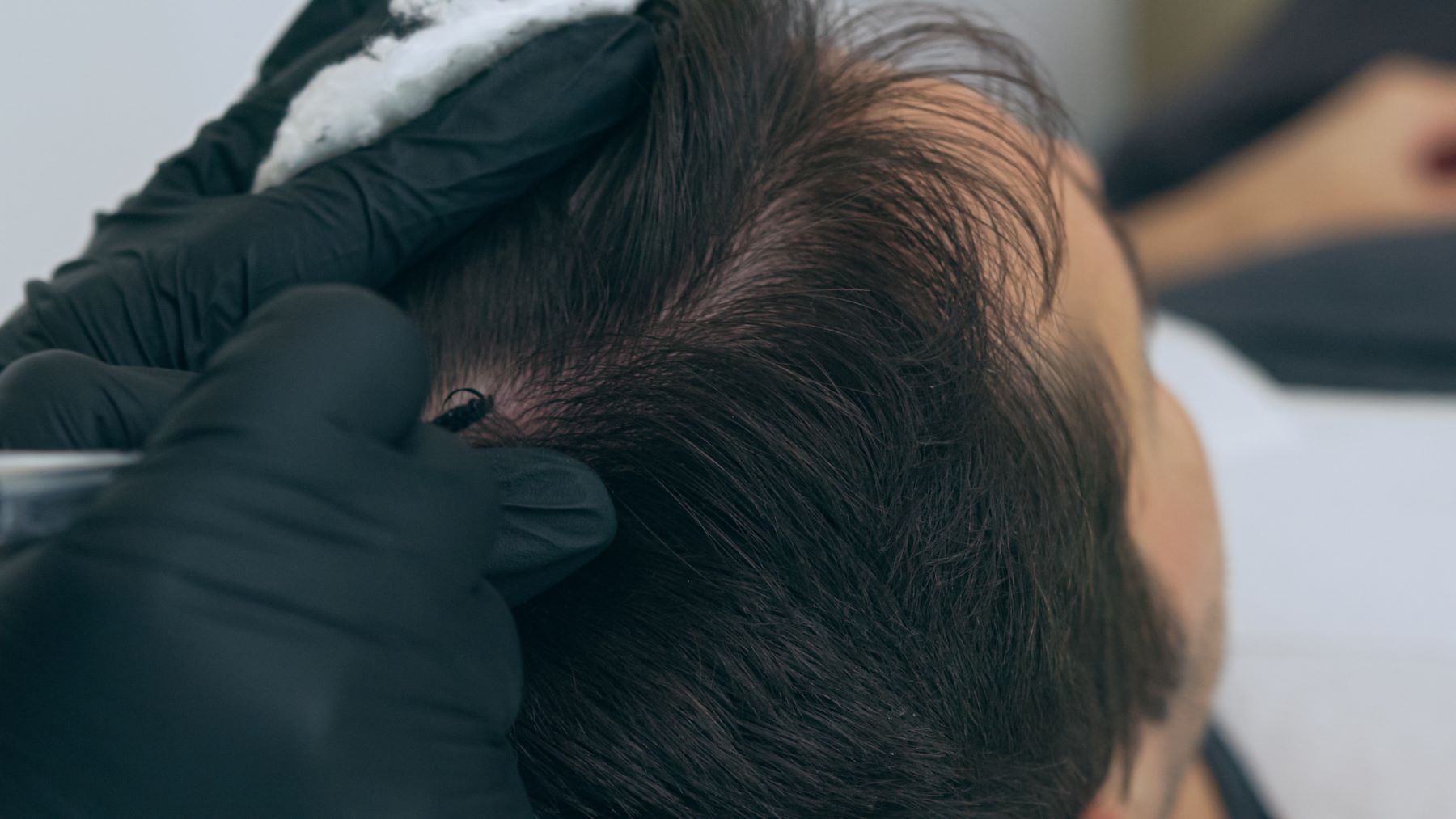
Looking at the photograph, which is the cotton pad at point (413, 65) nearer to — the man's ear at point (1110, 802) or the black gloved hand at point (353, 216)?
the black gloved hand at point (353, 216)

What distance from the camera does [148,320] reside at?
49 centimetres

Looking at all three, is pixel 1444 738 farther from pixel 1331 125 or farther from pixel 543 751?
pixel 1331 125

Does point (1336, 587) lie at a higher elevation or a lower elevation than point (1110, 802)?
lower

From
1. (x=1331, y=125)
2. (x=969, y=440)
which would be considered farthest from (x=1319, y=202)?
(x=969, y=440)

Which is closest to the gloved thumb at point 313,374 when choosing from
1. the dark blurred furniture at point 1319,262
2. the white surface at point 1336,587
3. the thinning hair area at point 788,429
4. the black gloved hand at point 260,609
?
the black gloved hand at point 260,609

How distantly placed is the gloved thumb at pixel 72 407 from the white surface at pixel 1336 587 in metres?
0.81

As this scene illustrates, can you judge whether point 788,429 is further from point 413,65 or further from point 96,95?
point 96,95

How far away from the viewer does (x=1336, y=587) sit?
3.52 feet

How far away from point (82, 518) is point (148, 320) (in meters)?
0.19

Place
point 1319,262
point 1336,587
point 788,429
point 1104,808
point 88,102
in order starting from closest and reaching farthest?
point 788,429
point 1104,808
point 88,102
point 1336,587
point 1319,262

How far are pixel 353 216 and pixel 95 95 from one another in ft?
1.87

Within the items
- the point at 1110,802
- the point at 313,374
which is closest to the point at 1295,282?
the point at 1110,802

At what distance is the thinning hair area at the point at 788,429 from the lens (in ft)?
1.49

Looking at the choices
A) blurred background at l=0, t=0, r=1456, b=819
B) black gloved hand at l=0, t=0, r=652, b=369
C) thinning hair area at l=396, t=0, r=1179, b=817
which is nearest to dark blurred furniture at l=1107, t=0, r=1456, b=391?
blurred background at l=0, t=0, r=1456, b=819
